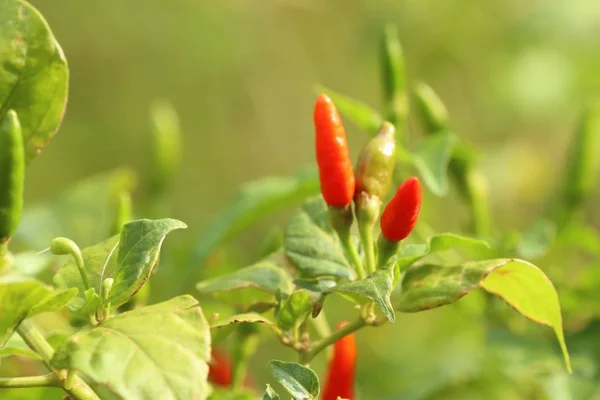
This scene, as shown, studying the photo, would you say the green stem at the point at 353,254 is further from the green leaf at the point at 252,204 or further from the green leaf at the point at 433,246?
the green leaf at the point at 252,204

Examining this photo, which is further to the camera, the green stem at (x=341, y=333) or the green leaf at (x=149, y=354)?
the green stem at (x=341, y=333)

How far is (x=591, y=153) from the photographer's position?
3.37 feet

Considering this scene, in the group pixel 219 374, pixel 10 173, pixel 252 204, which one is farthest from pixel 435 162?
pixel 10 173

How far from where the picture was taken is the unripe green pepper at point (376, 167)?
0.64 m

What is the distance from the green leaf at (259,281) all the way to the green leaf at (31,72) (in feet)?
0.53

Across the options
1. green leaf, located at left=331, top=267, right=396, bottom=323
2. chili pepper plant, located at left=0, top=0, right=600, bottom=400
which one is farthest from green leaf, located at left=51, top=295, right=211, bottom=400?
green leaf, located at left=331, top=267, right=396, bottom=323

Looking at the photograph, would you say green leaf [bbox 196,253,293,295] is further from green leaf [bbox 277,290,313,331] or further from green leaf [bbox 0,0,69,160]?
green leaf [bbox 0,0,69,160]

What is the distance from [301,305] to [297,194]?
0.37 m

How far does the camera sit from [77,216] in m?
1.11

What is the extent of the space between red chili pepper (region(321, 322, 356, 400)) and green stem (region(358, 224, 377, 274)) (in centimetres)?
14

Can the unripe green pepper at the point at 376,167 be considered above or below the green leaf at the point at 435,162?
above

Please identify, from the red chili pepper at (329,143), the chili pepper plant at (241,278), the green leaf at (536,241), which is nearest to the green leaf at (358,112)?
the chili pepper plant at (241,278)

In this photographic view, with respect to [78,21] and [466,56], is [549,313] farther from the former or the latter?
[78,21]

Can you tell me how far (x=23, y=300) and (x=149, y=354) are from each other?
0.08m
